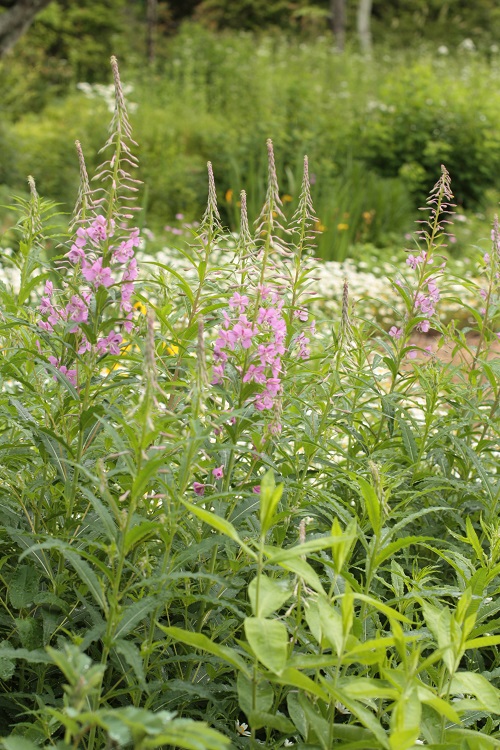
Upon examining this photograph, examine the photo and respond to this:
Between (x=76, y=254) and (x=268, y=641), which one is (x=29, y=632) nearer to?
(x=268, y=641)

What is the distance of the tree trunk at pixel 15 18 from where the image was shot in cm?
875

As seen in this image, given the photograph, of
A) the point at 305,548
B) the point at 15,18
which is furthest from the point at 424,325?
the point at 15,18

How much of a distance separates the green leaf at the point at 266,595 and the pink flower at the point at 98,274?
790mm

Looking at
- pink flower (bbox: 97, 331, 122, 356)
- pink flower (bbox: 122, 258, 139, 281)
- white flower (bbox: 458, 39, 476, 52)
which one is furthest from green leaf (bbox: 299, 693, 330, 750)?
white flower (bbox: 458, 39, 476, 52)

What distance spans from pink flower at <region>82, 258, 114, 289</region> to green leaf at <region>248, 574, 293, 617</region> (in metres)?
0.79

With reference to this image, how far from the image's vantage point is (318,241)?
8078 millimetres

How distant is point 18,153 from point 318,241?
4.46m

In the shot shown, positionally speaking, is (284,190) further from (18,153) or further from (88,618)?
(88,618)

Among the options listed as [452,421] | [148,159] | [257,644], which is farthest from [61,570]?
[148,159]

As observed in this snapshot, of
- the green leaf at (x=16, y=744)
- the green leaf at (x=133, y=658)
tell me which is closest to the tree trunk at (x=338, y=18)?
the green leaf at (x=133, y=658)

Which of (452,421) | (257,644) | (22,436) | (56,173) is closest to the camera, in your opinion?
(257,644)

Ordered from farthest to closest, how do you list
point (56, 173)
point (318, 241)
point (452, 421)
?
point (56, 173)
point (318, 241)
point (452, 421)

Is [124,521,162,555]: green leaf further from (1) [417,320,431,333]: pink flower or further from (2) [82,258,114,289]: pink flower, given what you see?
(1) [417,320,431,333]: pink flower

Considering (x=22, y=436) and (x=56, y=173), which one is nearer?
(x=22, y=436)
